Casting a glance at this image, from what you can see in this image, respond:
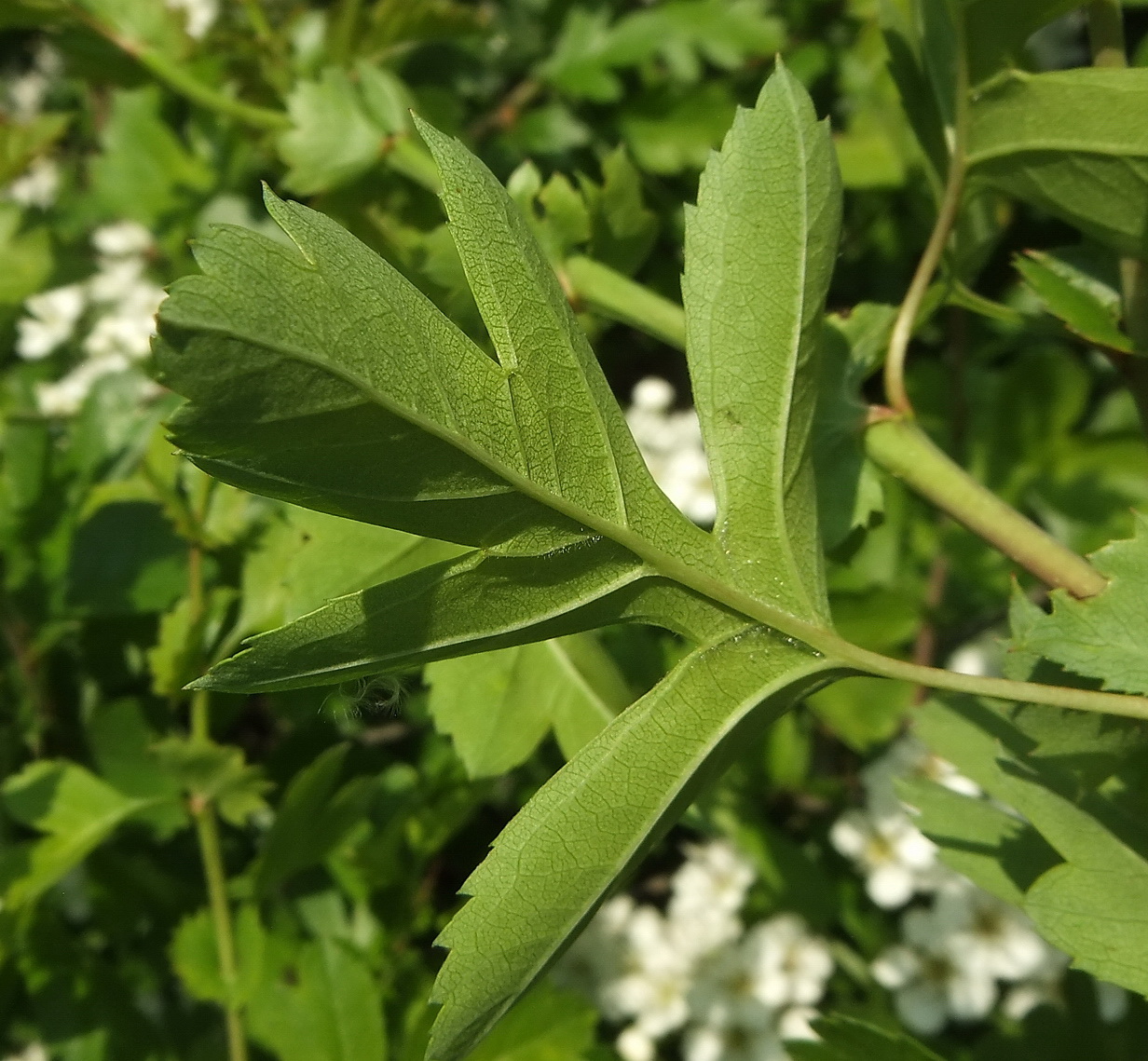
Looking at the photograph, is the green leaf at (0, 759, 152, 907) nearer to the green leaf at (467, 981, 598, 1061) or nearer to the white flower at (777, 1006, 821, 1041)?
the green leaf at (467, 981, 598, 1061)

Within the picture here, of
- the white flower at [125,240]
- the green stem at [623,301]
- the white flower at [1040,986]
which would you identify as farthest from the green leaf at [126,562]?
the white flower at [1040,986]

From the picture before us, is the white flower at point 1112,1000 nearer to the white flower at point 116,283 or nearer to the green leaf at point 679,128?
the green leaf at point 679,128

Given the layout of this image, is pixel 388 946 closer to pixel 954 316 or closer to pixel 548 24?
pixel 954 316

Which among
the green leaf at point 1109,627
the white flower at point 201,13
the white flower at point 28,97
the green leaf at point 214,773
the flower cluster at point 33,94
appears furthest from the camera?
the white flower at point 28,97

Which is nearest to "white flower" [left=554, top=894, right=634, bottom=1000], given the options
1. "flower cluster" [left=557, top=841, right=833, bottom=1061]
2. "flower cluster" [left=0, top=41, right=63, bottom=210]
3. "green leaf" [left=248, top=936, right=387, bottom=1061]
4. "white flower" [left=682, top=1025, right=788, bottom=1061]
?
"flower cluster" [left=557, top=841, right=833, bottom=1061]

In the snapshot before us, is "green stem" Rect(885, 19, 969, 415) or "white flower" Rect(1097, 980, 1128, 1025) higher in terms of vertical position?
"green stem" Rect(885, 19, 969, 415)

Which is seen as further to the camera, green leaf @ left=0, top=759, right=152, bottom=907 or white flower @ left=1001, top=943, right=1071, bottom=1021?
white flower @ left=1001, top=943, right=1071, bottom=1021

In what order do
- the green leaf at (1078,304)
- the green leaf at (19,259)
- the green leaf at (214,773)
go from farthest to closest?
the green leaf at (19,259), the green leaf at (214,773), the green leaf at (1078,304)
